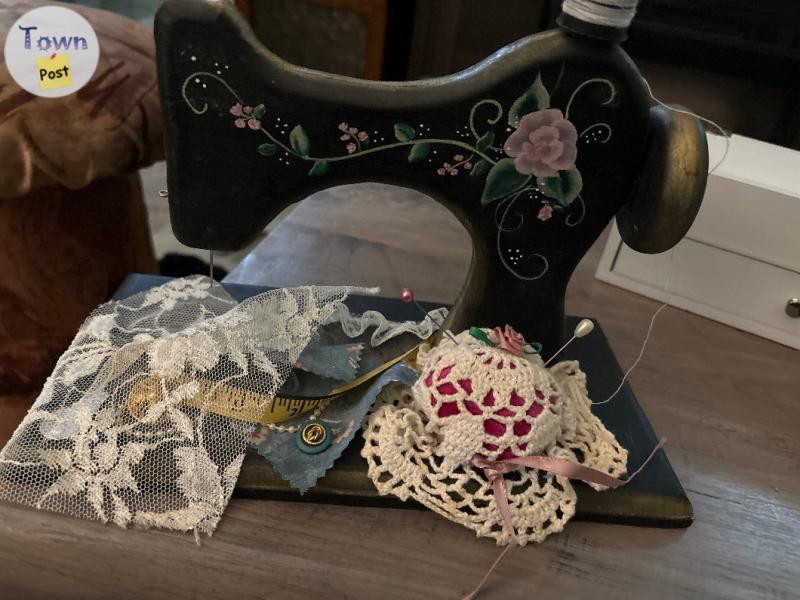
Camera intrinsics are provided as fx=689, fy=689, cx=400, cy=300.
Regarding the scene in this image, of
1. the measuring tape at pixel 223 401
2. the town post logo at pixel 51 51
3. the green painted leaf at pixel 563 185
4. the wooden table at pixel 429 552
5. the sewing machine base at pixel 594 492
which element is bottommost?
the wooden table at pixel 429 552

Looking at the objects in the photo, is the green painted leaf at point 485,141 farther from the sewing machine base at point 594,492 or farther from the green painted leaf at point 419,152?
the sewing machine base at point 594,492

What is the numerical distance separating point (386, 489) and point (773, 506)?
33 centimetres

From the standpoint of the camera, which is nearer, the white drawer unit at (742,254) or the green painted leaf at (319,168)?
the green painted leaf at (319,168)

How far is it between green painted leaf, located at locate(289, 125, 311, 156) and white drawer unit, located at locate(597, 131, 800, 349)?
1.65 feet

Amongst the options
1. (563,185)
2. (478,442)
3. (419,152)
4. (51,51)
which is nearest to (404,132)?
(419,152)

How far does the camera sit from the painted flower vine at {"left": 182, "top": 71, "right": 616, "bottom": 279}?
488 mm

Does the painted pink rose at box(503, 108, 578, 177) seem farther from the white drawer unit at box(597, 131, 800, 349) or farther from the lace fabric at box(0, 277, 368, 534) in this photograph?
the white drawer unit at box(597, 131, 800, 349)

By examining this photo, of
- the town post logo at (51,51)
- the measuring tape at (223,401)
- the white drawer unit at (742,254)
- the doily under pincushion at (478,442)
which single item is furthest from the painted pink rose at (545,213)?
the town post logo at (51,51)

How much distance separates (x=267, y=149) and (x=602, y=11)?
25cm

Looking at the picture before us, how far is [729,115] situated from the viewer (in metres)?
1.52

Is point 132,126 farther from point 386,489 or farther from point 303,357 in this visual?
point 386,489

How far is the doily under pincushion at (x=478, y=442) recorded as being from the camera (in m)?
0.50

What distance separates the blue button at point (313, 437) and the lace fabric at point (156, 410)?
37 millimetres

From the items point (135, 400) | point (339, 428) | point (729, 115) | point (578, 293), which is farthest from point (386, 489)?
point (729, 115)
